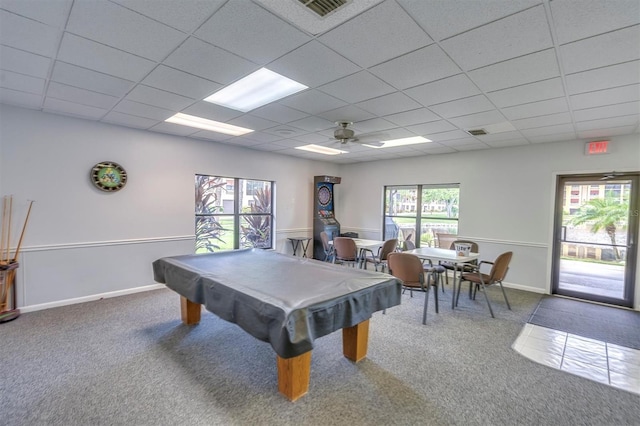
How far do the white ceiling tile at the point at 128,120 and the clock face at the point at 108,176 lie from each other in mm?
610

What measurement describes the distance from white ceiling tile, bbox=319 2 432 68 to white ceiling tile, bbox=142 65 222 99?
1.36m

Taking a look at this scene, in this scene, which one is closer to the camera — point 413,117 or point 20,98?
point 20,98

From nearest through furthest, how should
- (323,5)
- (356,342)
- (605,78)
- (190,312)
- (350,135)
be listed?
(323,5), (605,78), (356,342), (190,312), (350,135)

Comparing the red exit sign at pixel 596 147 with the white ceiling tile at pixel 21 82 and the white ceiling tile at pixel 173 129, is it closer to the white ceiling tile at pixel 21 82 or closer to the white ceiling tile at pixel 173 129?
the white ceiling tile at pixel 173 129

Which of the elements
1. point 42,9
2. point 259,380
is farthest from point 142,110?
point 259,380

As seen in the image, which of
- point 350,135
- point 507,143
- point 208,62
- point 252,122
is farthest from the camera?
point 507,143

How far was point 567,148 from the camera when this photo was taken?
4.77 metres

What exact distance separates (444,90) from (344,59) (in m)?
1.18

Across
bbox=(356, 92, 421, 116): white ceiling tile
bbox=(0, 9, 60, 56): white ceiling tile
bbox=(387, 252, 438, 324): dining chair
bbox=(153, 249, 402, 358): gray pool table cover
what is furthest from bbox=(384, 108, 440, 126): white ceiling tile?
bbox=(0, 9, 60, 56): white ceiling tile

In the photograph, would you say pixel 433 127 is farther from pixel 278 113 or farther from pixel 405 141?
pixel 278 113

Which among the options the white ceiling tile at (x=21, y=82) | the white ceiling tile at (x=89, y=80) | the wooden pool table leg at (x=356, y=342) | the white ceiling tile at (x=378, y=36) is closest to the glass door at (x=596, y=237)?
the wooden pool table leg at (x=356, y=342)

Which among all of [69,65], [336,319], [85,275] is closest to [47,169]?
[85,275]

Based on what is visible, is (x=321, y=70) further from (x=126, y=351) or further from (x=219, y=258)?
(x=126, y=351)

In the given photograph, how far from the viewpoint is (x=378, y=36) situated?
2.00 metres
